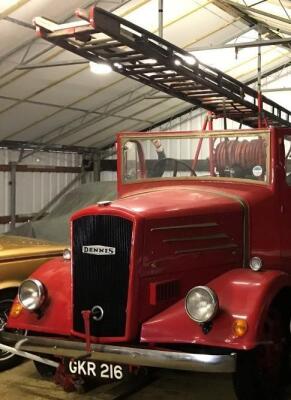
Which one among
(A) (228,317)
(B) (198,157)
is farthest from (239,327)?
(B) (198,157)

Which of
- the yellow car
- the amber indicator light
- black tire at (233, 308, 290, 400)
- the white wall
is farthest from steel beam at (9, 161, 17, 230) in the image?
the amber indicator light

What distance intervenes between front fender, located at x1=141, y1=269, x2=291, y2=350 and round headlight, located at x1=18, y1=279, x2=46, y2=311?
0.78m

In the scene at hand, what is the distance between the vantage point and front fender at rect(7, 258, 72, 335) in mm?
3518

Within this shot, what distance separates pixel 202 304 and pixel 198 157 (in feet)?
5.17

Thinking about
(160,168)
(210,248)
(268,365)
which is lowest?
(268,365)

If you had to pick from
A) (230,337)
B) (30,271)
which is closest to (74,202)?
(30,271)

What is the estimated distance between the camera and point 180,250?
351 cm

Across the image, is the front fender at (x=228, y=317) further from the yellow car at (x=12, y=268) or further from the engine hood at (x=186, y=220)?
the yellow car at (x=12, y=268)

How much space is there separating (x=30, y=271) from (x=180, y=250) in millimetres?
1728

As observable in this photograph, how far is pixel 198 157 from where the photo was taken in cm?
435

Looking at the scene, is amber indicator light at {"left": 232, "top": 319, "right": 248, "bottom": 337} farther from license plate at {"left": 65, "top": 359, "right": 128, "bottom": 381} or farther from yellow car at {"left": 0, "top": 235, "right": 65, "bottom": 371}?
yellow car at {"left": 0, "top": 235, "right": 65, "bottom": 371}

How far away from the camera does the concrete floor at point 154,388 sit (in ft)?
12.7

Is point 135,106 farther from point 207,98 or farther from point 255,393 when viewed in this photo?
point 255,393

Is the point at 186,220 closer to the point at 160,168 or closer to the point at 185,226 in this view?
the point at 185,226
